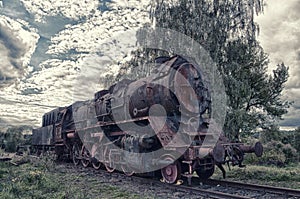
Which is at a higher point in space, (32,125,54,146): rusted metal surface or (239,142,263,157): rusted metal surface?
(32,125,54,146): rusted metal surface

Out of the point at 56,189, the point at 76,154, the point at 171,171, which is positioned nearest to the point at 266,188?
the point at 171,171

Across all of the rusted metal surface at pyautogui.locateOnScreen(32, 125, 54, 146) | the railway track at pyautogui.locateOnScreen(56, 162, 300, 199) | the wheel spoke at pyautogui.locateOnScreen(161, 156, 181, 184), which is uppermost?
the rusted metal surface at pyautogui.locateOnScreen(32, 125, 54, 146)

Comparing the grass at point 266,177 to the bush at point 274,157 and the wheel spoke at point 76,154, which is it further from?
the wheel spoke at point 76,154

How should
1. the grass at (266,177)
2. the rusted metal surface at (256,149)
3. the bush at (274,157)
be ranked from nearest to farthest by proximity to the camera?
the rusted metal surface at (256,149), the grass at (266,177), the bush at (274,157)

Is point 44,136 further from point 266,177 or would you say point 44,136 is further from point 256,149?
point 256,149

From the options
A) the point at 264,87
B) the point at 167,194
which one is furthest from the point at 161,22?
the point at 167,194

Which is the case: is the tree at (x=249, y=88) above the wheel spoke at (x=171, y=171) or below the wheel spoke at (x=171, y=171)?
above

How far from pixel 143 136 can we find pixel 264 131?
16485 mm

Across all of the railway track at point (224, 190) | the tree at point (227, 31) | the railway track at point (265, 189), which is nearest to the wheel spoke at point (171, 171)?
the railway track at point (224, 190)

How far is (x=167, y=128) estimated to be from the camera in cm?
968

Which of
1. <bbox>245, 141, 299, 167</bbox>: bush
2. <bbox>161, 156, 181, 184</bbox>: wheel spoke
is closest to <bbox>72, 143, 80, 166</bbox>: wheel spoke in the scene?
→ <bbox>161, 156, 181, 184</bbox>: wheel spoke

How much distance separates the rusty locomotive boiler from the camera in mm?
9484

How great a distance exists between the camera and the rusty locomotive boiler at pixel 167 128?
948 cm

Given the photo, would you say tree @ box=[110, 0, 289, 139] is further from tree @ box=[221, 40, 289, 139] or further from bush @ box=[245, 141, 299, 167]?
bush @ box=[245, 141, 299, 167]
